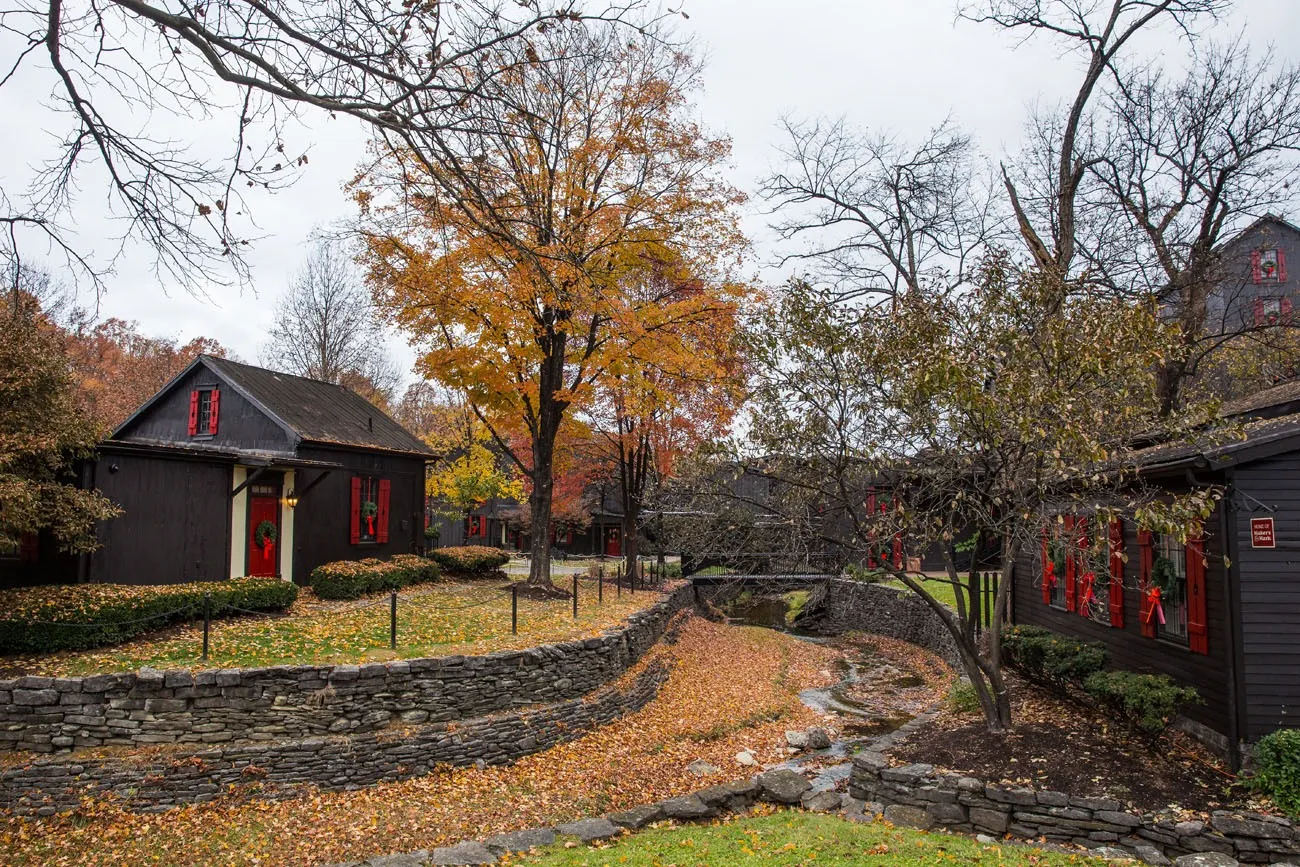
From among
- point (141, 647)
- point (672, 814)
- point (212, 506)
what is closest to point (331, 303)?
point (212, 506)

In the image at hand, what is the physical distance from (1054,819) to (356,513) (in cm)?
1828

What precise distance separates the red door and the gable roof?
1.95 meters

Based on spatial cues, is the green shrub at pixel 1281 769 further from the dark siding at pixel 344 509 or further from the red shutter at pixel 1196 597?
the dark siding at pixel 344 509

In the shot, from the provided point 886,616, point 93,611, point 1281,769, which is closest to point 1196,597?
point 1281,769

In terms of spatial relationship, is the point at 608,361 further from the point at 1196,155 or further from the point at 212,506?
the point at 1196,155

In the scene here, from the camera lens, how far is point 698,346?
18766 mm

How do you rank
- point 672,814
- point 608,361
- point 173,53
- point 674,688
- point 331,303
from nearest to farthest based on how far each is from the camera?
1. point 173,53
2. point 672,814
3. point 674,688
4. point 608,361
5. point 331,303

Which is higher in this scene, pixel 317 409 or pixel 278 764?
pixel 317 409

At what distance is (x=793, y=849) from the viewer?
7.44 metres

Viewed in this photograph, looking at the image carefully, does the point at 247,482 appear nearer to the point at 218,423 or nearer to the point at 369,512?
the point at 218,423

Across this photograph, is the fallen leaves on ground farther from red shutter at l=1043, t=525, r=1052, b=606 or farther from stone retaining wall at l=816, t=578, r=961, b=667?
stone retaining wall at l=816, t=578, r=961, b=667

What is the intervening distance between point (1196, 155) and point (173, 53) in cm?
1869

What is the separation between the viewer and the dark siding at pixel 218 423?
20156 millimetres

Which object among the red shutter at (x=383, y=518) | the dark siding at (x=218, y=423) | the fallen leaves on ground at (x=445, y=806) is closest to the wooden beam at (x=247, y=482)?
the dark siding at (x=218, y=423)
